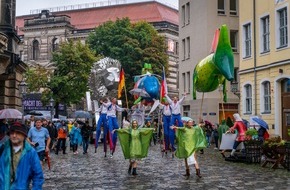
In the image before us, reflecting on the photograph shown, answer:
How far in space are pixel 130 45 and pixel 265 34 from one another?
31.6 meters

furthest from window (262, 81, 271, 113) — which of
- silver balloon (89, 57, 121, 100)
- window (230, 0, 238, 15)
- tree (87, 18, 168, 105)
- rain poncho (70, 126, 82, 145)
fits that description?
tree (87, 18, 168, 105)

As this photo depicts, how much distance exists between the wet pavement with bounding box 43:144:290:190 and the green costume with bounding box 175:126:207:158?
704mm

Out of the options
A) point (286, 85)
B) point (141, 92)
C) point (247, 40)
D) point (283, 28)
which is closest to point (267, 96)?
point (286, 85)

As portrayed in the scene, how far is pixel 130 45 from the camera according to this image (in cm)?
6097

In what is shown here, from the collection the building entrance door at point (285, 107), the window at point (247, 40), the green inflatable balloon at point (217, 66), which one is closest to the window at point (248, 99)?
the window at point (247, 40)

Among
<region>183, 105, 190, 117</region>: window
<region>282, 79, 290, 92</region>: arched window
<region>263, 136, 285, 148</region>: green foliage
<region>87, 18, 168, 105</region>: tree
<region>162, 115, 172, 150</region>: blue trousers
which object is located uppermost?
<region>87, 18, 168, 105</region>: tree

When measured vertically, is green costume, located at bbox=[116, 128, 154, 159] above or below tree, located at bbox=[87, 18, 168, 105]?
below

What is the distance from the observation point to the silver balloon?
37.4 meters

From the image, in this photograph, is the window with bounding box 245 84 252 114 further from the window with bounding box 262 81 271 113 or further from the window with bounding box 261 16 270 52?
the window with bounding box 261 16 270 52

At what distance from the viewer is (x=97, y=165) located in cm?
1938

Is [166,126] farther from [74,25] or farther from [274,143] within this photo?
[74,25]

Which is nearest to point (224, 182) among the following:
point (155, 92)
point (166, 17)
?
point (155, 92)

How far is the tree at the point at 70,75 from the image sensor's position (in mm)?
52250

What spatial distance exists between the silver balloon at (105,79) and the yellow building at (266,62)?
30.2 ft
